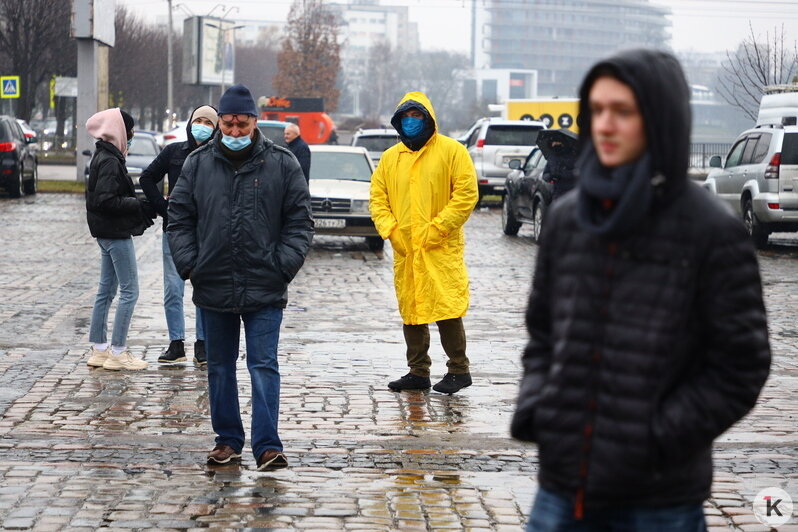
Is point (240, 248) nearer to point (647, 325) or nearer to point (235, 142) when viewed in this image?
point (235, 142)

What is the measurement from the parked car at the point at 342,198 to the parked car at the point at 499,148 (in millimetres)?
9575

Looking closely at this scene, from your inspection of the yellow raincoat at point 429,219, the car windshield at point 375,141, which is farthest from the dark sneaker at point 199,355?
the car windshield at point 375,141

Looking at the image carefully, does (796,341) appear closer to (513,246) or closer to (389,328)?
(389,328)

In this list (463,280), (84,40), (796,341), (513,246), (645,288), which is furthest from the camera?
(84,40)

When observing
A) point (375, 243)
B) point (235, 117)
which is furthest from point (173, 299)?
point (375, 243)

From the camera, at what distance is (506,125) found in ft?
101

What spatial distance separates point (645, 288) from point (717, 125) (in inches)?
6566

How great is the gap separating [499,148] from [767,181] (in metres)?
11.0

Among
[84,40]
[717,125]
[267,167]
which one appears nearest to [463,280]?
[267,167]

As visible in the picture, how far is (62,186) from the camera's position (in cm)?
3488

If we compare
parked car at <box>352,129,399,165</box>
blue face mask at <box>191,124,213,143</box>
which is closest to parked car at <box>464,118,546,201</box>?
parked car at <box>352,129,399,165</box>

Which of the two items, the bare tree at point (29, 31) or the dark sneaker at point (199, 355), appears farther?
the bare tree at point (29, 31)

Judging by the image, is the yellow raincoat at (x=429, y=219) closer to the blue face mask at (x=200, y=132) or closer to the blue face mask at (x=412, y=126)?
the blue face mask at (x=412, y=126)

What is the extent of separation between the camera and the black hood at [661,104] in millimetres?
2932
